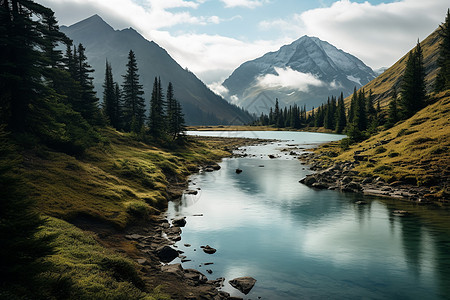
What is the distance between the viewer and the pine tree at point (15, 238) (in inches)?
355

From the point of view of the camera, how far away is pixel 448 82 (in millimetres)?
75062

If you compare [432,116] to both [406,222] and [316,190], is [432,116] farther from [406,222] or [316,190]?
[406,222]

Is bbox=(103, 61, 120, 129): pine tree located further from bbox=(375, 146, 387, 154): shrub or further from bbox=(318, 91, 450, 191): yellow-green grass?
bbox=(375, 146, 387, 154): shrub

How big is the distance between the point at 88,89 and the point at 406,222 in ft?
202

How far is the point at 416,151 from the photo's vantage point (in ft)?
160

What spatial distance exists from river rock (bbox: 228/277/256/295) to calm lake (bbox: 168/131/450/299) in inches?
13.3

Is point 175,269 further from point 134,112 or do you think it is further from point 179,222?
point 134,112

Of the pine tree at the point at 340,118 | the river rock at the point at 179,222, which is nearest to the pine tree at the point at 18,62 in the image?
the river rock at the point at 179,222

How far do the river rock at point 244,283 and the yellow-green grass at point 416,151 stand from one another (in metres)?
36.5

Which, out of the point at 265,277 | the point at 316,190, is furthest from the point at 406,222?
the point at 265,277

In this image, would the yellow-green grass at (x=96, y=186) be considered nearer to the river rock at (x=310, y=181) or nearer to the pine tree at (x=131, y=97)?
the river rock at (x=310, y=181)

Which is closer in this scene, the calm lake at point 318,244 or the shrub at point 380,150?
the calm lake at point 318,244

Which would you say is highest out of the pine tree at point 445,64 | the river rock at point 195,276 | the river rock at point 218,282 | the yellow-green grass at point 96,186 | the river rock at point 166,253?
the pine tree at point 445,64

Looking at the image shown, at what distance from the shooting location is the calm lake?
18.2m
